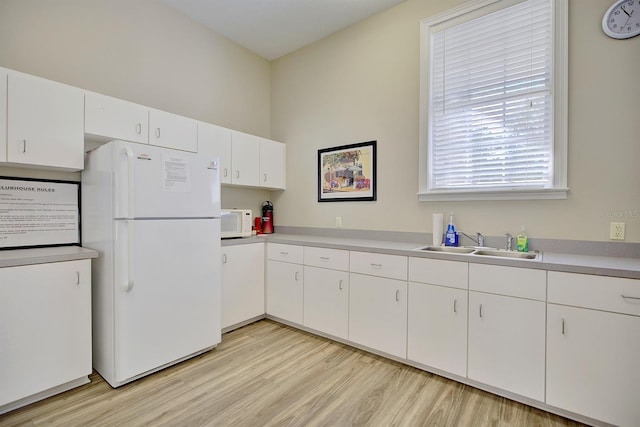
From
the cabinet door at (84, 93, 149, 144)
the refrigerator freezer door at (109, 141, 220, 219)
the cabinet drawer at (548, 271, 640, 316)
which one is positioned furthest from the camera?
the cabinet door at (84, 93, 149, 144)

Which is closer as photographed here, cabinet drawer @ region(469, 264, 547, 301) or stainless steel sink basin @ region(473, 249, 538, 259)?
cabinet drawer @ region(469, 264, 547, 301)

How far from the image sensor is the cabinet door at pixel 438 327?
81.9 inches

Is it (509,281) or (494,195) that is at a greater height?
(494,195)

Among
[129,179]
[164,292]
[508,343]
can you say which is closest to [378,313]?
[508,343]

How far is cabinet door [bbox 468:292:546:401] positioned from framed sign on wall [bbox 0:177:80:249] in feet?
9.79

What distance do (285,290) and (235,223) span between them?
2.77ft

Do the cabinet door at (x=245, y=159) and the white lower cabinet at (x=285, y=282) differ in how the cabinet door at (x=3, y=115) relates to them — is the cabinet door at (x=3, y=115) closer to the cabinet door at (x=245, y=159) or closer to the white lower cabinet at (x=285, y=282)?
the cabinet door at (x=245, y=159)

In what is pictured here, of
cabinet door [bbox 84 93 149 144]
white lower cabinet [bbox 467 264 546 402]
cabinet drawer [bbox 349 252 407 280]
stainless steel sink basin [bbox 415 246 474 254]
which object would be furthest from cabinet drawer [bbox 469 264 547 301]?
cabinet door [bbox 84 93 149 144]

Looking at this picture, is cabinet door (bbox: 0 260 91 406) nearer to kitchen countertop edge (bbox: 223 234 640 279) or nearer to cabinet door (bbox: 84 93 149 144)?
cabinet door (bbox: 84 93 149 144)

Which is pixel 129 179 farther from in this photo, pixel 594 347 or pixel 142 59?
pixel 594 347

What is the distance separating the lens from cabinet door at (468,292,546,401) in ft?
5.95

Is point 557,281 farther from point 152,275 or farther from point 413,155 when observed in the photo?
A: point 152,275

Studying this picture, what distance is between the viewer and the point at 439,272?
216cm

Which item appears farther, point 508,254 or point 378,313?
point 378,313
